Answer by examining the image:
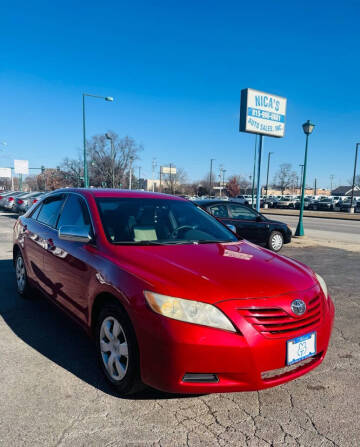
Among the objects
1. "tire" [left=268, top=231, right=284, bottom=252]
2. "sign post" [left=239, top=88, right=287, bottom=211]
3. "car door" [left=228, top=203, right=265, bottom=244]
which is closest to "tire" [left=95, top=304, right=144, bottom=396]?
"car door" [left=228, top=203, right=265, bottom=244]

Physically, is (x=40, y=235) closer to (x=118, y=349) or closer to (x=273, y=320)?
(x=118, y=349)

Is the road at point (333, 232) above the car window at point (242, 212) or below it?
below

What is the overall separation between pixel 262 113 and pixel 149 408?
15882mm

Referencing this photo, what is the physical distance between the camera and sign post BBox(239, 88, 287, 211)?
15.9 metres

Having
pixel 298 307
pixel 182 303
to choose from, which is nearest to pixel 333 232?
pixel 298 307

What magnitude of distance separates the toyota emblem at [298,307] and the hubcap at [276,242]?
25.6 feet

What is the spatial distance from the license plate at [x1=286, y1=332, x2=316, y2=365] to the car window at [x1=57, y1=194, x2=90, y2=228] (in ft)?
6.90

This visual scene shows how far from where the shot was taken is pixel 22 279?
16.3ft

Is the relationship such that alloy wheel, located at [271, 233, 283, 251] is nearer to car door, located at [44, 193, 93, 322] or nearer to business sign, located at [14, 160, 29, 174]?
car door, located at [44, 193, 93, 322]

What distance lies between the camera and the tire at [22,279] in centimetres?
484

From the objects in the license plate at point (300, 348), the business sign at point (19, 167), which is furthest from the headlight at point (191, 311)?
the business sign at point (19, 167)

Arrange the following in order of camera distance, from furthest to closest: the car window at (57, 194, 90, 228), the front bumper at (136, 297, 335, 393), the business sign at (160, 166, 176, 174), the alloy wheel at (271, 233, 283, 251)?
the business sign at (160, 166, 176, 174), the alloy wheel at (271, 233, 283, 251), the car window at (57, 194, 90, 228), the front bumper at (136, 297, 335, 393)

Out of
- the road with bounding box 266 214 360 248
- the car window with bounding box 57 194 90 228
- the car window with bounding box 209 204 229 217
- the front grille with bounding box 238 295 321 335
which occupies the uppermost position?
the car window with bounding box 57 194 90 228

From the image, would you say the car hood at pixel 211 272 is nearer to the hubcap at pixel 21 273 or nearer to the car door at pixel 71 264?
the car door at pixel 71 264
